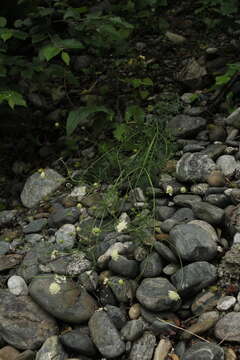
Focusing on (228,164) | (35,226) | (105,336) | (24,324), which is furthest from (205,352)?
(35,226)

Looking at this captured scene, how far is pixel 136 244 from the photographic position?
234cm

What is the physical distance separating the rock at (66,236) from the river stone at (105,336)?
1.58 feet

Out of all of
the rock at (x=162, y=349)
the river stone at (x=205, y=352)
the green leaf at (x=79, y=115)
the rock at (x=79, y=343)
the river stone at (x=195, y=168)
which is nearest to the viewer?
the river stone at (x=205, y=352)

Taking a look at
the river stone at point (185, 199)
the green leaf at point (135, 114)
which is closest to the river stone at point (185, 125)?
the green leaf at point (135, 114)

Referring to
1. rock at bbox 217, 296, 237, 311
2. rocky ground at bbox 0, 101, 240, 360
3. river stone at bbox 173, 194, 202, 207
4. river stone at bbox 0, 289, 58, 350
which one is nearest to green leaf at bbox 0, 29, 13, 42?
rocky ground at bbox 0, 101, 240, 360

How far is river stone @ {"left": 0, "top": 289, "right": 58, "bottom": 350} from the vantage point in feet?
7.13

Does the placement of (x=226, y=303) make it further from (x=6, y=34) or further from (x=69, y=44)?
(x=6, y=34)

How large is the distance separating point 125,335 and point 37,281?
0.50m

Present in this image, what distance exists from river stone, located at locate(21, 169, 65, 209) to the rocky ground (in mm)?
263

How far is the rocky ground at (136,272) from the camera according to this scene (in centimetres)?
203

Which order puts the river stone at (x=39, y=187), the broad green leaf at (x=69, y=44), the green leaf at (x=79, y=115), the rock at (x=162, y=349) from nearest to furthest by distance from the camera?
the rock at (x=162, y=349)
the broad green leaf at (x=69, y=44)
the green leaf at (x=79, y=115)
the river stone at (x=39, y=187)

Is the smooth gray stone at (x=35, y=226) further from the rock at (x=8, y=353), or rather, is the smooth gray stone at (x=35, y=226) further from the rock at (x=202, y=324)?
the rock at (x=202, y=324)

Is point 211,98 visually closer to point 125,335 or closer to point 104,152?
point 104,152

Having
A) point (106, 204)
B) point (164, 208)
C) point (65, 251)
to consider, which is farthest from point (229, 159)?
point (65, 251)
